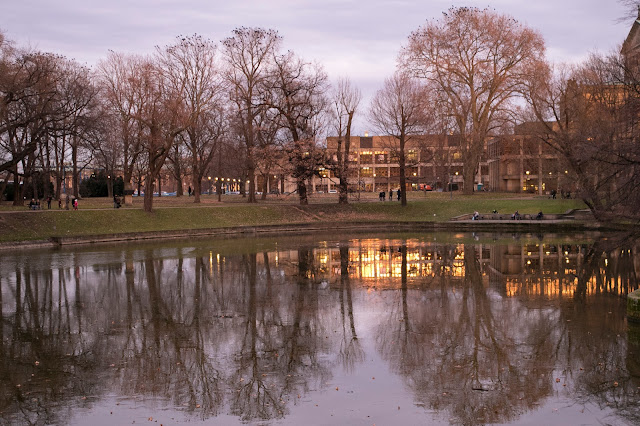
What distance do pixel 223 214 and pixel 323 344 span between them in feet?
120

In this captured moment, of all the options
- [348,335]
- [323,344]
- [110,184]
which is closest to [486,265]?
[348,335]

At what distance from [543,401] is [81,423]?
7205 mm

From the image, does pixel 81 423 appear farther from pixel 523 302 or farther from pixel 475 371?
pixel 523 302

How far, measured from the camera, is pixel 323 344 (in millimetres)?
13258

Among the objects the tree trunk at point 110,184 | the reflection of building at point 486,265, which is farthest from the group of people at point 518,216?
the tree trunk at point 110,184

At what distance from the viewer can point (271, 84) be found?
171 ft

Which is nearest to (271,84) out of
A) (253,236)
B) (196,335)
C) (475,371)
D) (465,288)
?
(253,236)

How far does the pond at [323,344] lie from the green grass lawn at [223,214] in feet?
48.7

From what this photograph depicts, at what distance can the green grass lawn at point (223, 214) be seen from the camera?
3903cm

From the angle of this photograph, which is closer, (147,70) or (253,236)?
(253,236)

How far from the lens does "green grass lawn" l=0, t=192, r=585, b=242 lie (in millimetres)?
39031

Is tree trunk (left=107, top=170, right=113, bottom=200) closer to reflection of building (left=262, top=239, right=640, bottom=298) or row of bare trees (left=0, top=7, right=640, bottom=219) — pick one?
row of bare trees (left=0, top=7, right=640, bottom=219)

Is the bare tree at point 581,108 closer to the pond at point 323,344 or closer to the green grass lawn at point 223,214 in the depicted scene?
the green grass lawn at point 223,214

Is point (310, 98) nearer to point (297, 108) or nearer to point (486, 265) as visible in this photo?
point (297, 108)
